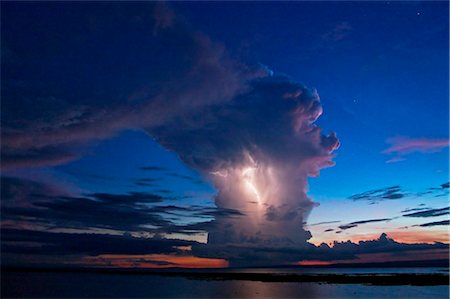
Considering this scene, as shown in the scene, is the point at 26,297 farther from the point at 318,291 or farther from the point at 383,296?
the point at 383,296

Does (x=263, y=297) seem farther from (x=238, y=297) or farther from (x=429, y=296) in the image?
(x=429, y=296)

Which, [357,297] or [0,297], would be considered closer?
[357,297]

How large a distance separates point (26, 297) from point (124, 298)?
67.3 feet

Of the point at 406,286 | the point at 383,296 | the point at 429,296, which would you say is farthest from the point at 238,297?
the point at 406,286

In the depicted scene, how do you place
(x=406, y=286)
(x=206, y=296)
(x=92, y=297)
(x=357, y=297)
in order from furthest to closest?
(x=406, y=286) < (x=92, y=297) < (x=206, y=296) < (x=357, y=297)

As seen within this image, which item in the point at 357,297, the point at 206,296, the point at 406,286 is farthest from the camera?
the point at 406,286

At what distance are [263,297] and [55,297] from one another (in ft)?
144

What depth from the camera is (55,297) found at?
80.8 meters

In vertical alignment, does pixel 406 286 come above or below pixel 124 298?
above

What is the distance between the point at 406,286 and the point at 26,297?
84272 millimetres

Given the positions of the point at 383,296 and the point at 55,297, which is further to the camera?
the point at 55,297

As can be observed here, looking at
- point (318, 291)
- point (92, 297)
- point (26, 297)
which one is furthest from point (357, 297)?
point (26, 297)

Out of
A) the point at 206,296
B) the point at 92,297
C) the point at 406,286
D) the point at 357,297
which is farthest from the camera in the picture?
the point at 406,286

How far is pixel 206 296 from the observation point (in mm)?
75500
